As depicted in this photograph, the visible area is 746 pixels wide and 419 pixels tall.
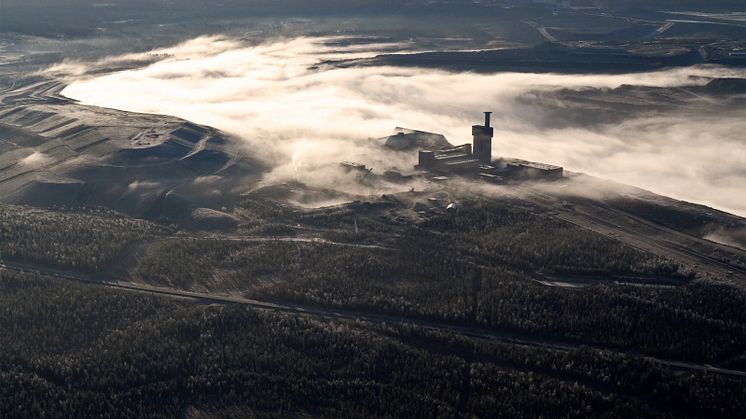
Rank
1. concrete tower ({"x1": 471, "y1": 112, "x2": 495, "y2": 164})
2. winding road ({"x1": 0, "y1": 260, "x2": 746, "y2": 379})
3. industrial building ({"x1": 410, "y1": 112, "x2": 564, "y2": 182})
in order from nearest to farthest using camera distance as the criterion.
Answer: winding road ({"x1": 0, "y1": 260, "x2": 746, "y2": 379}), industrial building ({"x1": 410, "y1": 112, "x2": 564, "y2": 182}), concrete tower ({"x1": 471, "y1": 112, "x2": 495, "y2": 164})

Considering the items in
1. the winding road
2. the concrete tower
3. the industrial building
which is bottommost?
the winding road

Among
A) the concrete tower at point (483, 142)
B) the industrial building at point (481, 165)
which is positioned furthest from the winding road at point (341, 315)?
the concrete tower at point (483, 142)

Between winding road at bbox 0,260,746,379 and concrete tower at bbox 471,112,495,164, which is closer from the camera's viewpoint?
winding road at bbox 0,260,746,379

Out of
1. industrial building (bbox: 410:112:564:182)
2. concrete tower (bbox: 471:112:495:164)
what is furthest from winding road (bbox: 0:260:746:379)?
concrete tower (bbox: 471:112:495:164)

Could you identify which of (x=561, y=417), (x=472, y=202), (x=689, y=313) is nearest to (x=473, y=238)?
(x=472, y=202)

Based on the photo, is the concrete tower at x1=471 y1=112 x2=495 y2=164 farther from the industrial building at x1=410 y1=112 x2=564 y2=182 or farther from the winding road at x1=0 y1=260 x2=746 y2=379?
the winding road at x1=0 y1=260 x2=746 y2=379

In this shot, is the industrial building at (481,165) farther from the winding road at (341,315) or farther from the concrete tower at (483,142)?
the winding road at (341,315)

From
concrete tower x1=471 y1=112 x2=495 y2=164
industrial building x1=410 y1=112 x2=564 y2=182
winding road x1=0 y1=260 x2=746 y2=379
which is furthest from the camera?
concrete tower x1=471 y1=112 x2=495 y2=164

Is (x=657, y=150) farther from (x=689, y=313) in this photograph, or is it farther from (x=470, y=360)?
(x=470, y=360)

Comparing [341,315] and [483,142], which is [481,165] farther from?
[341,315]

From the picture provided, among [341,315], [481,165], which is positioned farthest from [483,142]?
[341,315]

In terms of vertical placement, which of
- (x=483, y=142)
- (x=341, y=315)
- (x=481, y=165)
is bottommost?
(x=341, y=315)

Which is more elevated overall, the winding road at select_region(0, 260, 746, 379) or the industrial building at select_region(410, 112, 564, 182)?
the industrial building at select_region(410, 112, 564, 182)
